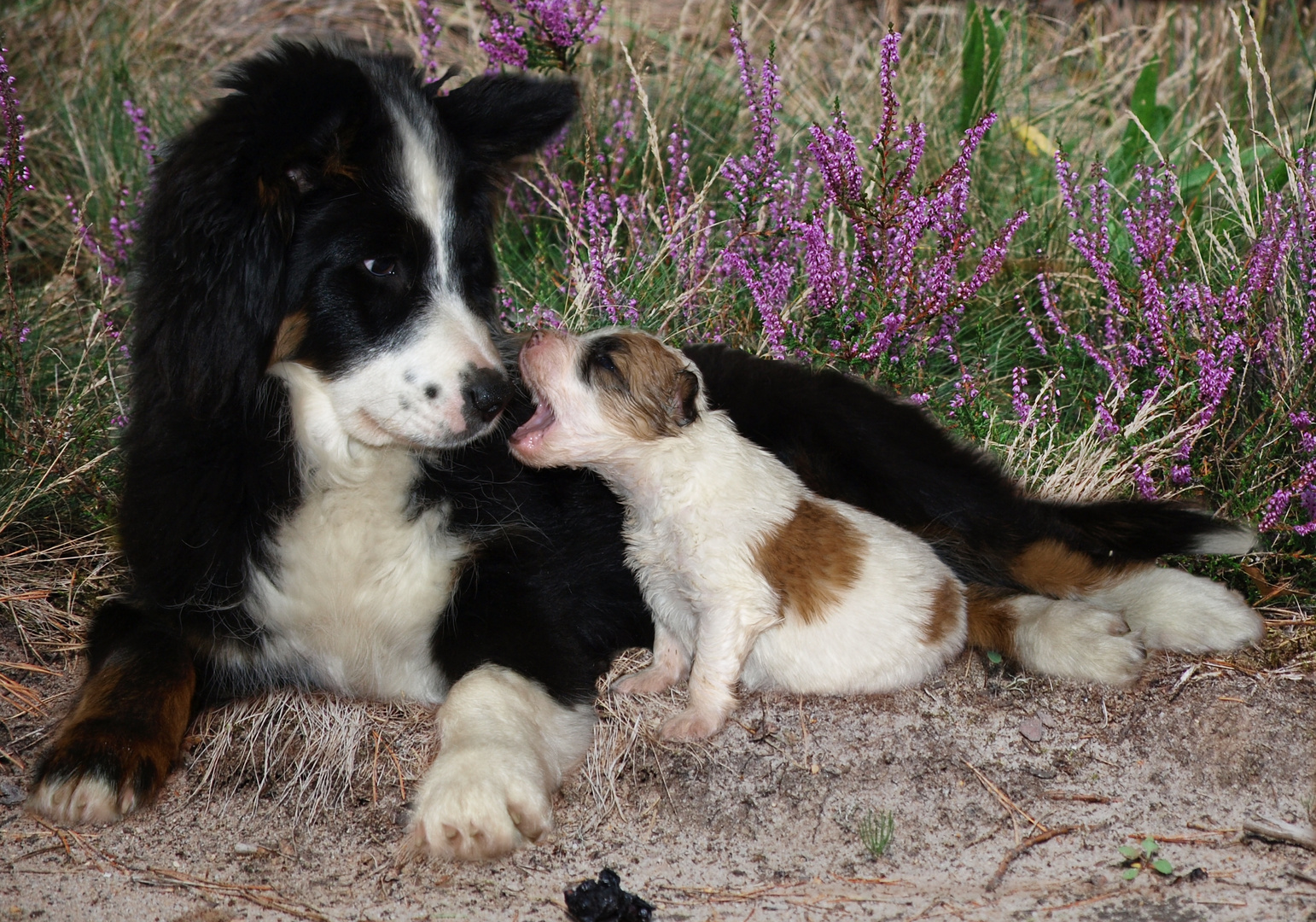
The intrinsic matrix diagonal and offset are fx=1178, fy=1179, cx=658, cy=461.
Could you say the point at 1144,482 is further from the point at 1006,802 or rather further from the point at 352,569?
the point at 352,569

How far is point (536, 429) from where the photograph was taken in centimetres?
285

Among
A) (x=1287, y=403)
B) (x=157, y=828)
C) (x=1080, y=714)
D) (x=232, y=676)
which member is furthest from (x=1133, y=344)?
(x=157, y=828)

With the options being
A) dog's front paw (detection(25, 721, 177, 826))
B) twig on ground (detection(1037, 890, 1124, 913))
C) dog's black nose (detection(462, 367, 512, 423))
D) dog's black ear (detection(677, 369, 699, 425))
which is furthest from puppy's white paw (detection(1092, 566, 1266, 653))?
dog's front paw (detection(25, 721, 177, 826))

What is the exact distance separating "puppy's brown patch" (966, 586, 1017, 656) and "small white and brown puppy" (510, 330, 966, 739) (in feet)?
0.75

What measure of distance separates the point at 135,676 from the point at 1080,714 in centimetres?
228

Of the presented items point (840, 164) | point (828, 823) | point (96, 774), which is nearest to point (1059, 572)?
point (828, 823)

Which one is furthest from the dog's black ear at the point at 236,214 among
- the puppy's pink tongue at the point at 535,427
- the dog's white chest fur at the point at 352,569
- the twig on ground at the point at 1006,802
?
the twig on ground at the point at 1006,802

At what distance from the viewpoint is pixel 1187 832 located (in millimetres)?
2492

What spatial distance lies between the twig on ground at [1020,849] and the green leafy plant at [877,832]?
0.22 metres

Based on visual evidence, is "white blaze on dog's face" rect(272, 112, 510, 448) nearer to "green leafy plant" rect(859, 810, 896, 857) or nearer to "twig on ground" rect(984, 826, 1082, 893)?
"green leafy plant" rect(859, 810, 896, 857)

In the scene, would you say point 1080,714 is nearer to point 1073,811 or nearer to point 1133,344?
point 1073,811

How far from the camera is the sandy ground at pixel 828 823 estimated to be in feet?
7.58

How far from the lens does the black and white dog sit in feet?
8.20

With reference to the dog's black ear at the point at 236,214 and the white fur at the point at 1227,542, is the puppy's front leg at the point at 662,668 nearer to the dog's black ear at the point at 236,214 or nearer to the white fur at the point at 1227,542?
the dog's black ear at the point at 236,214
